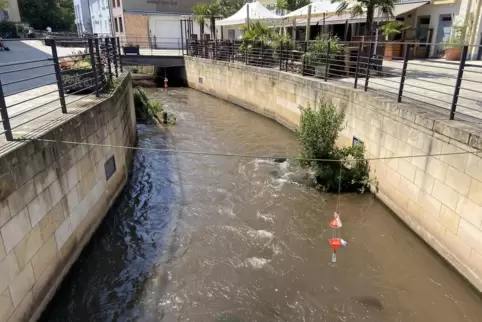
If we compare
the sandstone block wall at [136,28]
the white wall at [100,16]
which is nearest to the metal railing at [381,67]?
the sandstone block wall at [136,28]

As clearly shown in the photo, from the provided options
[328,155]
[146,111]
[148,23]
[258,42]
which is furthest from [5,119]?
[148,23]

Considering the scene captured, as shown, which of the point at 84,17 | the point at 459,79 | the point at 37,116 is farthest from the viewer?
the point at 84,17

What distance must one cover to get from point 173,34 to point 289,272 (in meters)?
34.2

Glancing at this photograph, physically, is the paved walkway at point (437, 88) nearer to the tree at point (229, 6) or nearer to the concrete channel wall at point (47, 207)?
the concrete channel wall at point (47, 207)

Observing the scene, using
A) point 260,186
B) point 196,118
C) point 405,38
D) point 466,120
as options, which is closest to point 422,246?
point 466,120

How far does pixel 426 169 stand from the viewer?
21.4 feet

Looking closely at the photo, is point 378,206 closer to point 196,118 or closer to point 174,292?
point 174,292

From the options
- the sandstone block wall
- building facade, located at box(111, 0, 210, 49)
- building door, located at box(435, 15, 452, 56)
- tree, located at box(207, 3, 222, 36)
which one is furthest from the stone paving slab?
the sandstone block wall

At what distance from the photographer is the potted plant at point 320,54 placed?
40.0ft

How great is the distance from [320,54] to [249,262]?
27.8 feet

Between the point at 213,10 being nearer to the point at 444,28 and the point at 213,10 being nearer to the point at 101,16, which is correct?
the point at 444,28

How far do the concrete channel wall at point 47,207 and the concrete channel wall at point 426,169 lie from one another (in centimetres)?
578

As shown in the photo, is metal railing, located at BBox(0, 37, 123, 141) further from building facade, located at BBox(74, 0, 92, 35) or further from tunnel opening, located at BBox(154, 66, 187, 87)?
building facade, located at BBox(74, 0, 92, 35)

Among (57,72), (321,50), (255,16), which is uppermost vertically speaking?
(255,16)
